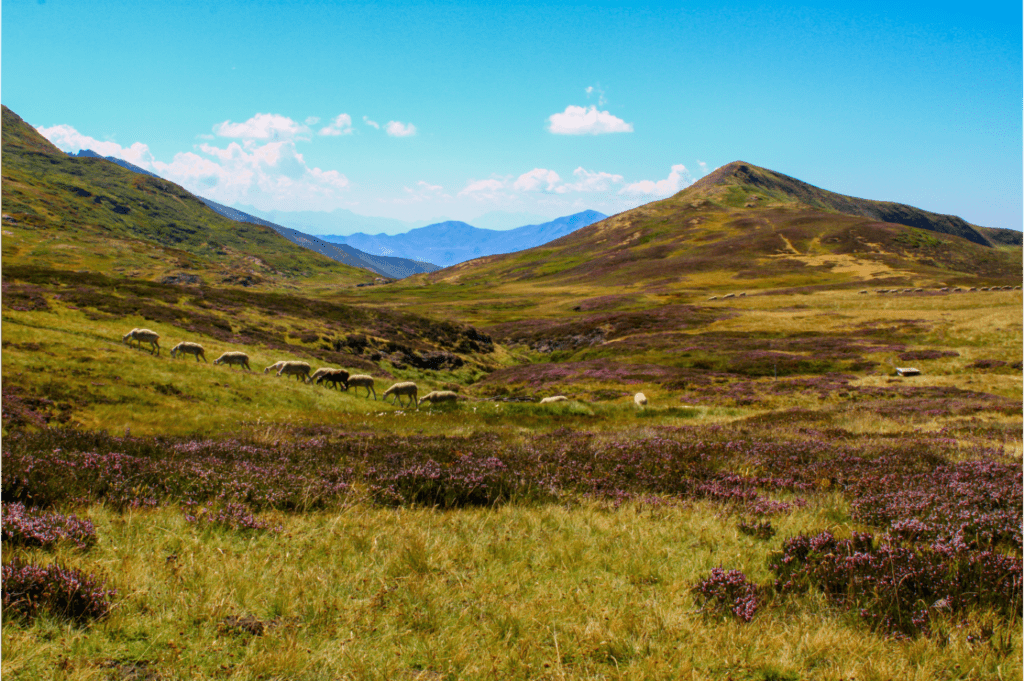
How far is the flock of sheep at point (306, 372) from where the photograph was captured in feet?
105

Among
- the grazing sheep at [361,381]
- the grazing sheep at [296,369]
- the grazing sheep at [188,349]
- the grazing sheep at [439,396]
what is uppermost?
the grazing sheep at [188,349]

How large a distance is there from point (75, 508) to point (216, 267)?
663 feet

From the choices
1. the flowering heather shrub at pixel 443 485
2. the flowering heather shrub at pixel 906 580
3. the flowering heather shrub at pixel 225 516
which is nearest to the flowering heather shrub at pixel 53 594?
the flowering heather shrub at pixel 225 516

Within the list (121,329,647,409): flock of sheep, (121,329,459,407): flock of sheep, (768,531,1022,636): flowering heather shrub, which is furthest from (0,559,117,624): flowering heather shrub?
(121,329,459,407): flock of sheep

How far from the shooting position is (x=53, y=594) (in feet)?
16.5

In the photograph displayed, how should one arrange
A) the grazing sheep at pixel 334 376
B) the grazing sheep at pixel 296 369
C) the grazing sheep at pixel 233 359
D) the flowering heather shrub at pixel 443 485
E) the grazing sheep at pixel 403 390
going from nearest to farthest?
1. the flowering heather shrub at pixel 443 485
2. the grazing sheep at pixel 233 359
3. the grazing sheep at pixel 403 390
4. the grazing sheep at pixel 296 369
5. the grazing sheep at pixel 334 376

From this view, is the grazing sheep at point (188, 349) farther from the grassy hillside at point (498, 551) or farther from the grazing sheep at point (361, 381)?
the grassy hillside at point (498, 551)

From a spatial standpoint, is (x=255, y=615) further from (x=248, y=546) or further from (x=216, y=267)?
(x=216, y=267)

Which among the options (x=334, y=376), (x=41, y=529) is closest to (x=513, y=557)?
(x=41, y=529)

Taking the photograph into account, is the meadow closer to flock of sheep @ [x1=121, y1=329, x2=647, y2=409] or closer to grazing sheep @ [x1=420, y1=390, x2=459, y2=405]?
flock of sheep @ [x1=121, y1=329, x2=647, y2=409]

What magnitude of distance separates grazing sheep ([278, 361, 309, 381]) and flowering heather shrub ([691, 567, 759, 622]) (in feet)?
109

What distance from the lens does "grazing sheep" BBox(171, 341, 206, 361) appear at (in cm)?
3201

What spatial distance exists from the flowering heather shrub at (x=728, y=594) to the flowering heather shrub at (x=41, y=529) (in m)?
7.15

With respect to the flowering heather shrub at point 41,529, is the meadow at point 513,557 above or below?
below
